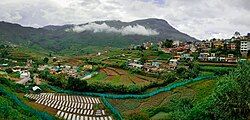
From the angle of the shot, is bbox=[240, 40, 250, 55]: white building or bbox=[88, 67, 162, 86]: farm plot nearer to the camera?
bbox=[88, 67, 162, 86]: farm plot

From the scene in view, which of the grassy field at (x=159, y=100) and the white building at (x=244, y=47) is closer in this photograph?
the grassy field at (x=159, y=100)

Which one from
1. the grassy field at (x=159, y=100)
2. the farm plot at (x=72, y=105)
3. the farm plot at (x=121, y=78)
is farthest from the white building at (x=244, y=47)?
A: the farm plot at (x=72, y=105)

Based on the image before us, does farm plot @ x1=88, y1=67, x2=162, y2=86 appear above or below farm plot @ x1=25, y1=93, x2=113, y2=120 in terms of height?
above

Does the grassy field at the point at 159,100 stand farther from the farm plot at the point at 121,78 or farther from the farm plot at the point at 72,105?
the farm plot at the point at 121,78

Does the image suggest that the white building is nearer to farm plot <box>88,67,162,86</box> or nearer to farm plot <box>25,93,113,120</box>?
farm plot <box>88,67,162,86</box>

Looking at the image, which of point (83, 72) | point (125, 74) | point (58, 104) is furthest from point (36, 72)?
point (58, 104)

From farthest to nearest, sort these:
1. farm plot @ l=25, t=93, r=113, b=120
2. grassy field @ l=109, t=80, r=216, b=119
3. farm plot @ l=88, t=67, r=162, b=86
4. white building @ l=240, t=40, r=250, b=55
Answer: white building @ l=240, t=40, r=250, b=55
farm plot @ l=88, t=67, r=162, b=86
grassy field @ l=109, t=80, r=216, b=119
farm plot @ l=25, t=93, r=113, b=120

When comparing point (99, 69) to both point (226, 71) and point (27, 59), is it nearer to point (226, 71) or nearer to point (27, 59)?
point (226, 71)

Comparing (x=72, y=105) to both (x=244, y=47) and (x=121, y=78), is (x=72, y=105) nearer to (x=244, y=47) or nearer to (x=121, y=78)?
(x=121, y=78)

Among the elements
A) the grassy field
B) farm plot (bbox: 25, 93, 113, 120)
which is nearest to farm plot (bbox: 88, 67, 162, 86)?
the grassy field
